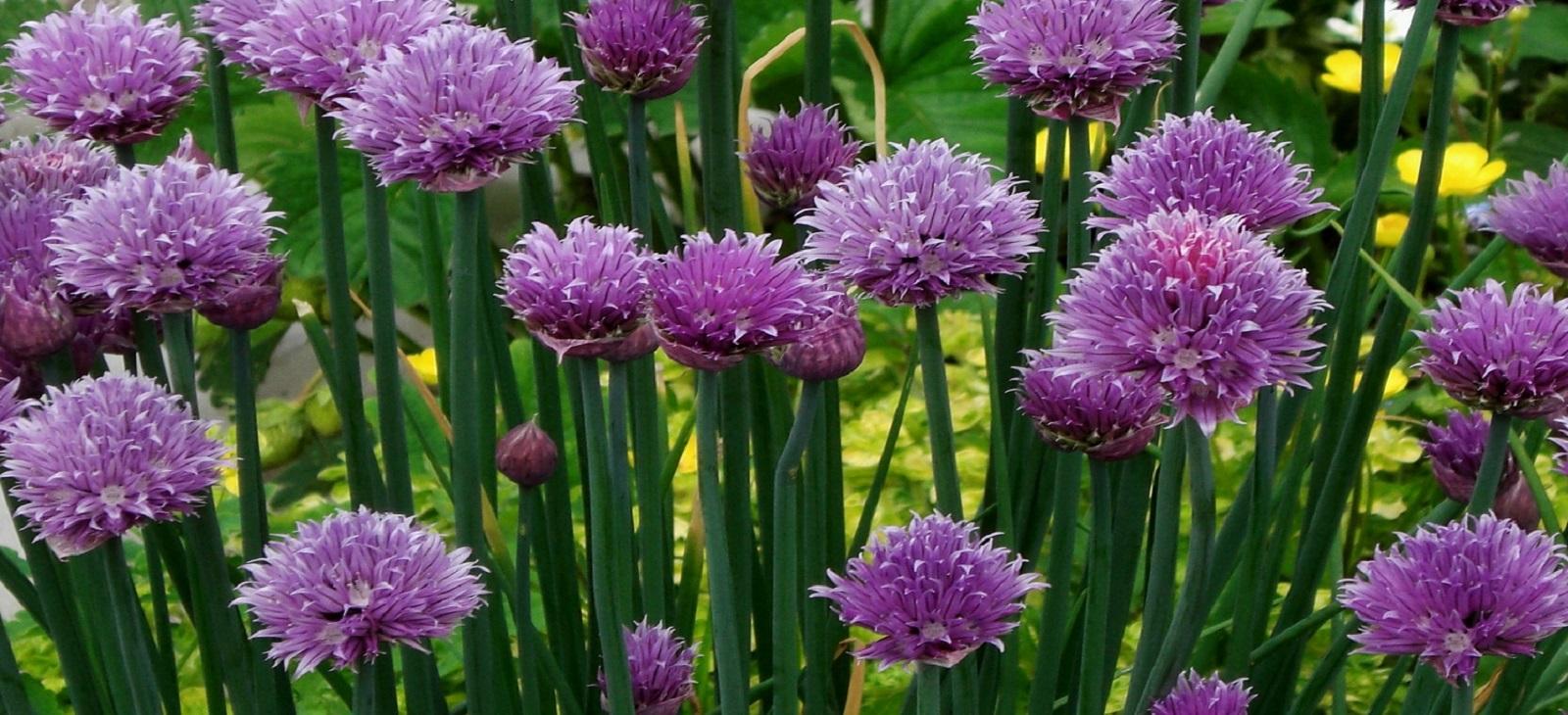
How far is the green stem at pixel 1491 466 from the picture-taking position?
24.0 inches

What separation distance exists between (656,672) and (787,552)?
0.12m

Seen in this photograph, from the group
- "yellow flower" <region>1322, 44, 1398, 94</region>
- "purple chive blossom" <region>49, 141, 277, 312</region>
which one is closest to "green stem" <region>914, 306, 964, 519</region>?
"purple chive blossom" <region>49, 141, 277, 312</region>

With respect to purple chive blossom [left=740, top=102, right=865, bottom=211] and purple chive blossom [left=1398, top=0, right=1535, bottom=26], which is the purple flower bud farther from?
purple chive blossom [left=1398, top=0, right=1535, bottom=26]

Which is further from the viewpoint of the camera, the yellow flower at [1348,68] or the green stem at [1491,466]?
the yellow flower at [1348,68]

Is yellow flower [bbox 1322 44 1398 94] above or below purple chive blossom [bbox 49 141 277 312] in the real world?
below

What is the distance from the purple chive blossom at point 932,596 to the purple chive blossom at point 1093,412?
2.7 inches

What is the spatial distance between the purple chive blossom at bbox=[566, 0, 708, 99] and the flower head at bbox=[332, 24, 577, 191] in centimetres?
11

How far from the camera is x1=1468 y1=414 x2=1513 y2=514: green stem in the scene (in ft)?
2.00

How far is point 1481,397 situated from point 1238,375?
0.13 m

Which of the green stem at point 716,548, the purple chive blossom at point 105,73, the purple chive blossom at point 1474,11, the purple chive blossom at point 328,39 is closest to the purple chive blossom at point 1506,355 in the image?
the purple chive blossom at point 1474,11

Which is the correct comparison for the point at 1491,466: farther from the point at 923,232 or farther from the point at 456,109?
the point at 456,109

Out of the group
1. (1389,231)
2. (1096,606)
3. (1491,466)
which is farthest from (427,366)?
(1491,466)

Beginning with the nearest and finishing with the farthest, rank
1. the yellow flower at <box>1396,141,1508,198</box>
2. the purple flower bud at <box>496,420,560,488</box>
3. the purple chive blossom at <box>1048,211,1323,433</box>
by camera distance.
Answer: the purple chive blossom at <box>1048,211,1323,433</box> < the purple flower bud at <box>496,420,560,488</box> < the yellow flower at <box>1396,141,1508,198</box>

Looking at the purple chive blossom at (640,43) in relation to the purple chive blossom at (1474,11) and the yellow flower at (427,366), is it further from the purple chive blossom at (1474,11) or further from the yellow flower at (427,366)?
the yellow flower at (427,366)
